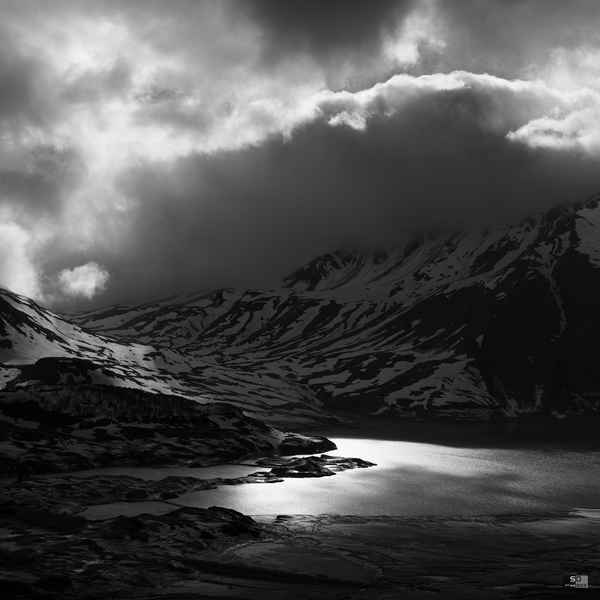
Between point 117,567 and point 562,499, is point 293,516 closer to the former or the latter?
point 117,567

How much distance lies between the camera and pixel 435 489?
115000mm

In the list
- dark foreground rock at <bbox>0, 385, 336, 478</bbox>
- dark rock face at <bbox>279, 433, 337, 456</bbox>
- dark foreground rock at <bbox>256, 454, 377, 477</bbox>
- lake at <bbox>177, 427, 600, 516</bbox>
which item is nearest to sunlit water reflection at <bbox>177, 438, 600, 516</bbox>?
lake at <bbox>177, 427, 600, 516</bbox>

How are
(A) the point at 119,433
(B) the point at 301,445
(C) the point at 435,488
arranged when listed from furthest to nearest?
(B) the point at 301,445
(A) the point at 119,433
(C) the point at 435,488

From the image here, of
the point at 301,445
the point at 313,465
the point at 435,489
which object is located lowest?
the point at 435,489

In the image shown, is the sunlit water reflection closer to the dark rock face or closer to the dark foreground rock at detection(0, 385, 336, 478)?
the dark rock face

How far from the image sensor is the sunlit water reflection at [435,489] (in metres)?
94.4

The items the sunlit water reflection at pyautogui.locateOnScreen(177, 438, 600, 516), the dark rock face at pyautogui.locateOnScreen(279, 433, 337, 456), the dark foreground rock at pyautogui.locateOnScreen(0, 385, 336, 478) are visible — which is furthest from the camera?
the dark rock face at pyautogui.locateOnScreen(279, 433, 337, 456)

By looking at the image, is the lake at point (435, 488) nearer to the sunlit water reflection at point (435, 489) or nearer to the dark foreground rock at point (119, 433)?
the sunlit water reflection at point (435, 489)

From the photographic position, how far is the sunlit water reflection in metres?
94.4

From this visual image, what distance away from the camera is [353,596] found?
48312 mm

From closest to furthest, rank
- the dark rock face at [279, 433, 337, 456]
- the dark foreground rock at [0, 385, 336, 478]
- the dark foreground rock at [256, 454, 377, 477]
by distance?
the dark foreground rock at [0, 385, 336, 478] < the dark foreground rock at [256, 454, 377, 477] < the dark rock face at [279, 433, 337, 456]

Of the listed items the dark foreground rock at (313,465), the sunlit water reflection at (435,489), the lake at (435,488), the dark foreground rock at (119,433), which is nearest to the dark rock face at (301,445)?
the dark foreground rock at (119,433)

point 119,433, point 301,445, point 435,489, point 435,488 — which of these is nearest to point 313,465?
point 435,488

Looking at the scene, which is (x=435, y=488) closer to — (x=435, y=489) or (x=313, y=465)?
(x=435, y=489)
